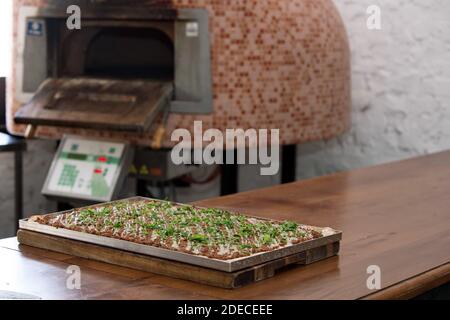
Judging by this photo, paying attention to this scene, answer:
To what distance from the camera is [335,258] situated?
151cm

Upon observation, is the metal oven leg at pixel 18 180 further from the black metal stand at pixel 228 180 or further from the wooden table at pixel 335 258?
the wooden table at pixel 335 258

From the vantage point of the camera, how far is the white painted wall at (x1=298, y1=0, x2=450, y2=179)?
133 inches

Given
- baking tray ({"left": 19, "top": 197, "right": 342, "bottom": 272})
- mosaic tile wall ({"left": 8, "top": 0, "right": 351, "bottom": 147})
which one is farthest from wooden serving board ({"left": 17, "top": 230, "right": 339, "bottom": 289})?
mosaic tile wall ({"left": 8, "top": 0, "right": 351, "bottom": 147})

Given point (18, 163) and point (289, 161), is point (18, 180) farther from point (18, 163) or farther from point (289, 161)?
point (289, 161)

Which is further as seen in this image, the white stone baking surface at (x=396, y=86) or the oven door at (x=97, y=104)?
the white stone baking surface at (x=396, y=86)

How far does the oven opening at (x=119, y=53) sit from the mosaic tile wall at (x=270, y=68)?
253 mm

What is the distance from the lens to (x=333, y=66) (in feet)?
10.8

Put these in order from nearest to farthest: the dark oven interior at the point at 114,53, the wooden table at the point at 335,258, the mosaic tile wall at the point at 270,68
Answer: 1. the wooden table at the point at 335,258
2. the mosaic tile wall at the point at 270,68
3. the dark oven interior at the point at 114,53

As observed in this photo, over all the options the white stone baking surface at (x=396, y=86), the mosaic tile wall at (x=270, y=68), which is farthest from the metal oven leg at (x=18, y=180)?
the white stone baking surface at (x=396, y=86)

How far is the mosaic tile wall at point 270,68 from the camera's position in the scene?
9.82ft

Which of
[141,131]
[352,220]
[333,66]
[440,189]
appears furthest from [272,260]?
[333,66]

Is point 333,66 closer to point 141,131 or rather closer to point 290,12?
point 290,12

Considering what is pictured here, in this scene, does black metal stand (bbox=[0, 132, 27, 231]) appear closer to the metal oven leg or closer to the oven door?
the metal oven leg

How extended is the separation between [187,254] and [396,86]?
2.40m
